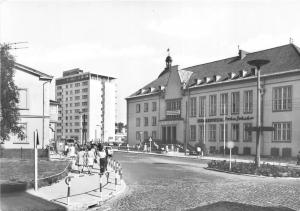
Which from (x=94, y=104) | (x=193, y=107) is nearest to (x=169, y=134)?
(x=193, y=107)

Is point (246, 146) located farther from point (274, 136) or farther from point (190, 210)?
point (190, 210)

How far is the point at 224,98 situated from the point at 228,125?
12.0 feet

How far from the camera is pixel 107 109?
146 meters

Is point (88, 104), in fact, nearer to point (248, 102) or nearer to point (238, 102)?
point (238, 102)

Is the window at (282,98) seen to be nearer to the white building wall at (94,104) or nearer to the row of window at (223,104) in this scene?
the row of window at (223,104)

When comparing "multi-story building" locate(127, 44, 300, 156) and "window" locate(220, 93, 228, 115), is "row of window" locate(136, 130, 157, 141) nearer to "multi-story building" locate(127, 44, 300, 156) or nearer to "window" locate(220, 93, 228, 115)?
"multi-story building" locate(127, 44, 300, 156)

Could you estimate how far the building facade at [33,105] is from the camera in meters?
37.0

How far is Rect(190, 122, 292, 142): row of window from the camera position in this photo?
137ft

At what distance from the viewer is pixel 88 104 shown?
139 meters

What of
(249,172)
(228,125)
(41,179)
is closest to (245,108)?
(228,125)

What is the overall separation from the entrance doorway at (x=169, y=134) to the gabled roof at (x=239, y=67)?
7609 millimetres

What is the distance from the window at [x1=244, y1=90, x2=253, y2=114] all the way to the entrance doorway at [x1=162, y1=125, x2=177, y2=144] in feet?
47.1

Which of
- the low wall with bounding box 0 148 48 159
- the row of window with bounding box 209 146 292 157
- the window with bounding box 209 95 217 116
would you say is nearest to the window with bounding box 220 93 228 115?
the window with bounding box 209 95 217 116

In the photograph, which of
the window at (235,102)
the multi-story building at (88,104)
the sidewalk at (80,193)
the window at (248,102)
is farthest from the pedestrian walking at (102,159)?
the multi-story building at (88,104)
